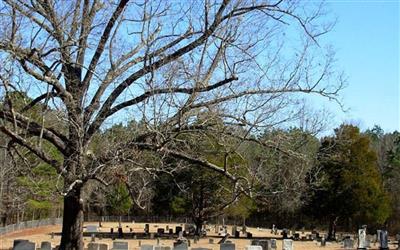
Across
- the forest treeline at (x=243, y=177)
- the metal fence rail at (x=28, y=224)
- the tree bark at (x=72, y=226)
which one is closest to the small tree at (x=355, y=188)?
the forest treeline at (x=243, y=177)

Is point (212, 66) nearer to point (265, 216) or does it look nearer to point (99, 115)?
point (99, 115)

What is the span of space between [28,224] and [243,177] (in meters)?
48.3

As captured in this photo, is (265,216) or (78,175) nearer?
(78,175)

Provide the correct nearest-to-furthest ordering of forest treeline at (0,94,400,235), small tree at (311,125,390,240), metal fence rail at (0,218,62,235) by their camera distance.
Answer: forest treeline at (0,94,400,235), metal fence rail at (0,218,62,235), small tree at (311,125,390,240)

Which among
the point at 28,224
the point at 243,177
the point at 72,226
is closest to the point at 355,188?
the point at 28,224

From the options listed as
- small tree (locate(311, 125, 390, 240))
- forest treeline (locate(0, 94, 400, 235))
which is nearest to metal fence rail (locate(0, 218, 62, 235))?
forest treeline (locate(0, 94, 400, 235))

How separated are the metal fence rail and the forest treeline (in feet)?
4.62

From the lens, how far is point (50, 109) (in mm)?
14602

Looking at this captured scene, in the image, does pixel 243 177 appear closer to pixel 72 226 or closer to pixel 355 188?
pixel 72 226

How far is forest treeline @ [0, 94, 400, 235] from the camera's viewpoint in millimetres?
15367

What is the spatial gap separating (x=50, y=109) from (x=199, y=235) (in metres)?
36.7

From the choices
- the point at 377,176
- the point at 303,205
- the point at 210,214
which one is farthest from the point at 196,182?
the point at 377,176

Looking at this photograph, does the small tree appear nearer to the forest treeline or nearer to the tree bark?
the forest treeline

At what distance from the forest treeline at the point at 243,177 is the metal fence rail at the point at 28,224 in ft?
4.62
